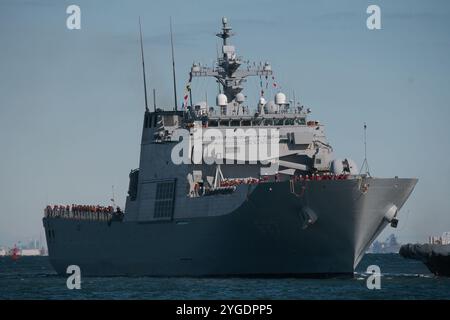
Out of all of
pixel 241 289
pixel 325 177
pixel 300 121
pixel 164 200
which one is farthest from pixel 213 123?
pixel 241 289

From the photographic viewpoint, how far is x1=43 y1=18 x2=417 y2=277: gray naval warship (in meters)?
51.7

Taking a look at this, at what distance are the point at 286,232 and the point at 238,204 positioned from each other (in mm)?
2807

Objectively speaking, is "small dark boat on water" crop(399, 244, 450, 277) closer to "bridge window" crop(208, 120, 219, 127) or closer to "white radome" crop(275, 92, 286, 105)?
"white radome" crop(275, 92, 286, 105)

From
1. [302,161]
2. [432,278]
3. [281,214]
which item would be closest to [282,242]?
[281,214]

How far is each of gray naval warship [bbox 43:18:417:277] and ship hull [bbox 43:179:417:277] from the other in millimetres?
51

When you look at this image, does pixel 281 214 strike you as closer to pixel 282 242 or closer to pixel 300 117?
pixel 282 242

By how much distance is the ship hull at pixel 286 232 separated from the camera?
168 ft

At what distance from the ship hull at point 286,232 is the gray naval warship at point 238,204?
51mm

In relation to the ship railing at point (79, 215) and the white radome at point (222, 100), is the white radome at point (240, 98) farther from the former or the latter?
the ship railing at point (79, 215)

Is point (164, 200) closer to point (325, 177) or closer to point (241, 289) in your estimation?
point (325, 177)

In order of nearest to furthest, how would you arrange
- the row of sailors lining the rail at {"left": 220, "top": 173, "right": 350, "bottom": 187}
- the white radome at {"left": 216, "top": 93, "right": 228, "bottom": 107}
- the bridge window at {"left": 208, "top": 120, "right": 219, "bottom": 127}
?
the row of sailors lining the rail at {"left": 220, "top": 173, "right": 350, "bottom": 187} → the bridge window at {"left": 208, "top": 120, "right": 219, "bottom": 127} → the white radome at {"left": 216, "top": 93, "right": 228, "bottom": 107}

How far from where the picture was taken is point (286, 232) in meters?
52.7

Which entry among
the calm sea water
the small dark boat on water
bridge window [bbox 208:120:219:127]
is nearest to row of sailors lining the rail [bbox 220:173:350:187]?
bridge window [bbox 208:120:219:127]

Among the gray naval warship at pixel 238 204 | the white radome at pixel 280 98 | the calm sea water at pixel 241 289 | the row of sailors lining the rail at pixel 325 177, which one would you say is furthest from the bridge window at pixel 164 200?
the row of sailors lining the rail at pixel 325 177
